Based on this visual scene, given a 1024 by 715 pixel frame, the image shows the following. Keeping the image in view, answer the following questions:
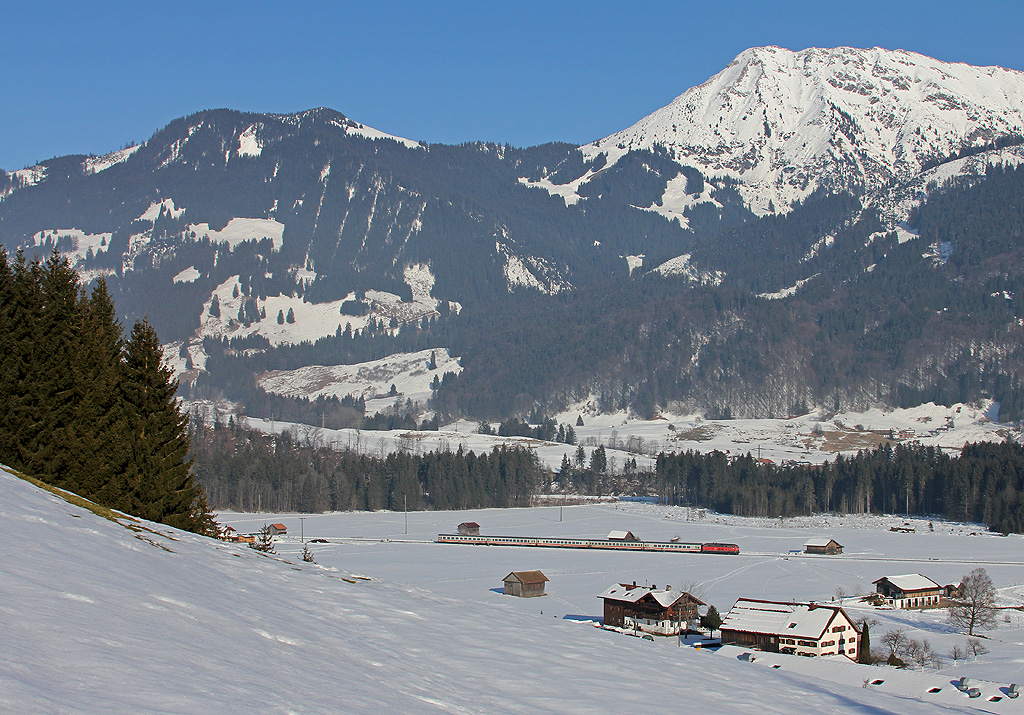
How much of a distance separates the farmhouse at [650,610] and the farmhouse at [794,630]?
6181 millimetres

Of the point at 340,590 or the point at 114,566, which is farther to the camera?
the point at 340,590

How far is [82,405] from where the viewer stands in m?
30.8

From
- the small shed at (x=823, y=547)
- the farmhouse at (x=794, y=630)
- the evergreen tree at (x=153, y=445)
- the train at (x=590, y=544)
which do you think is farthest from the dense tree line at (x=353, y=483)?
the evergreen tree at (x=153, y=445)

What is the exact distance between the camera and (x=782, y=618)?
5572 cm

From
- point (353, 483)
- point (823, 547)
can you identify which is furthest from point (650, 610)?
point (353, 483)

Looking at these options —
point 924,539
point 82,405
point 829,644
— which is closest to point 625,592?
point 829,644

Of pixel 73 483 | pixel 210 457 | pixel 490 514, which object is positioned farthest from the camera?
pixel 210 457

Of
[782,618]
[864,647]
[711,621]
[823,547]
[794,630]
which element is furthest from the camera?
[823,547]

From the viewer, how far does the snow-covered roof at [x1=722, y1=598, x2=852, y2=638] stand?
53062 mm

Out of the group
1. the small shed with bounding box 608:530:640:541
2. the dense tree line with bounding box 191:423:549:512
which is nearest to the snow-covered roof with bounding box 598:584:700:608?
the small shed with bounding box 608:530:640:541

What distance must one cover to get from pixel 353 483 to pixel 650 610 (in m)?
130

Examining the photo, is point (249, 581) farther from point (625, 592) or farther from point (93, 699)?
point (625, 592)

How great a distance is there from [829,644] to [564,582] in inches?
1491

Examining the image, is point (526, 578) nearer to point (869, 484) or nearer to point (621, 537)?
point (621, 537)
